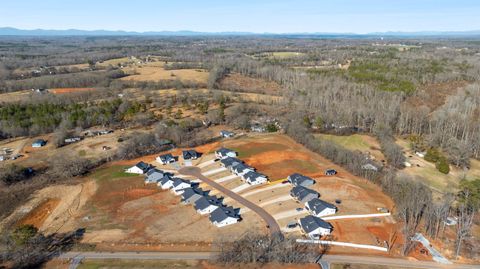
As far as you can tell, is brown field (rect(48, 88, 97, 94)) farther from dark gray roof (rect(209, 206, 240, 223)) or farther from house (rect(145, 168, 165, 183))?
dark gray roof (rect(209, 206, 240, 223))

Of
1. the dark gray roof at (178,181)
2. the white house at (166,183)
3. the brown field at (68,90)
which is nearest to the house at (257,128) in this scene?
the dark gray roof at (178,181)

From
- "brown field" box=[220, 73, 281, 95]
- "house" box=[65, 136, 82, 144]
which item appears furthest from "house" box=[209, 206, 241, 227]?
"brown field" box=[220, 73, 281, 95]

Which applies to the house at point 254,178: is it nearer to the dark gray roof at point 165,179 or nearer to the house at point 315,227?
the dark gray roof at point 165,179

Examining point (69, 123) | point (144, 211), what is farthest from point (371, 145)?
point (69, 123)

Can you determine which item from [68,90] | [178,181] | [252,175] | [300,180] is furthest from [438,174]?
[68,90]

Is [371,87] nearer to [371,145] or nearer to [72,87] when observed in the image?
[371,145]

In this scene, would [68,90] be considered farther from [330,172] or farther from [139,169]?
[330,172]
